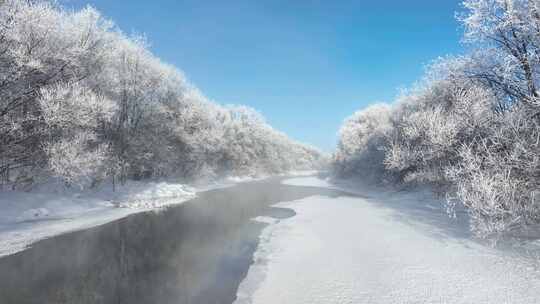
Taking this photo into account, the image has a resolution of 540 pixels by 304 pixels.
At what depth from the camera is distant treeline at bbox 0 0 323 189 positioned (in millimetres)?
15453

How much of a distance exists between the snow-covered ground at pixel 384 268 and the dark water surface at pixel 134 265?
1.15m

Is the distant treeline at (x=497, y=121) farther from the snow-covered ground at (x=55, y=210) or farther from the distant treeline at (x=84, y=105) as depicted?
the distant treeline at (x=84, y=105)

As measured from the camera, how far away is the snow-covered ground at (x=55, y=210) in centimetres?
1339

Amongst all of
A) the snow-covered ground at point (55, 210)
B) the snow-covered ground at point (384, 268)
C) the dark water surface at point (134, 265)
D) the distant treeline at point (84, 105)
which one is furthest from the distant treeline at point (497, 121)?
the distant treeline at point (84, 105)

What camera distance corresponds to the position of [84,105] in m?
17.5

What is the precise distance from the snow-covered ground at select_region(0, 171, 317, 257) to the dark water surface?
1229 millimetres

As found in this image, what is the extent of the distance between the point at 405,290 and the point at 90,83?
26.0m

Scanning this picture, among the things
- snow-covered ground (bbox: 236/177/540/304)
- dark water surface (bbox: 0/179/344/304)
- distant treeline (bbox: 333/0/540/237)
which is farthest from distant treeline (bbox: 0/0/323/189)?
distant treeline (bbox: 333/0/540/237)

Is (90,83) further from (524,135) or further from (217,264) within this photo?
(524,135)

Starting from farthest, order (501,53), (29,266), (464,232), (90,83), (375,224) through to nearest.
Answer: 1. (90,83)
2. (375,224)
3. (464,232)
4. (501,53)
5. (29,266)

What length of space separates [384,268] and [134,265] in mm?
9539

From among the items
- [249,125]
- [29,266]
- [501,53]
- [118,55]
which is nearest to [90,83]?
[118,55]

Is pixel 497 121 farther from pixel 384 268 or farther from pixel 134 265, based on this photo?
pixel 134 265

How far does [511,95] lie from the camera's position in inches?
504
